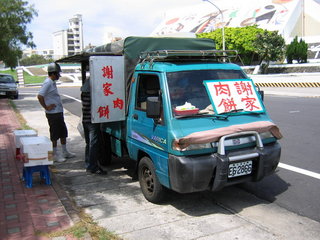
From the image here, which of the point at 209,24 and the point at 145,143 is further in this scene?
the point at 209,24

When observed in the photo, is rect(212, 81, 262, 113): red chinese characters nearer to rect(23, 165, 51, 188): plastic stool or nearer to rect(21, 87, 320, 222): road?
rect(21, 87, 320, 222): road

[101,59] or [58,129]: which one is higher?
[101,59]

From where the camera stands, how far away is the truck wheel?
444 cm

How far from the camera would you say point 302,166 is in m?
6.14

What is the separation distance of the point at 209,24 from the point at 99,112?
215ft

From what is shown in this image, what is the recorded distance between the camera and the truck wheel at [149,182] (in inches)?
175

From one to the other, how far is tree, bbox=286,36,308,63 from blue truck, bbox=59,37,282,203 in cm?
3400

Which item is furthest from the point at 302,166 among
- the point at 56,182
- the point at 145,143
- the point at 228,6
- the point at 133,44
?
the point at 228,6

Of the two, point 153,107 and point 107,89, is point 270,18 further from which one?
point 153,107

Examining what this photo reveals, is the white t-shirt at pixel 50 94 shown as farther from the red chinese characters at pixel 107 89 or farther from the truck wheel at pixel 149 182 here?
A: the truck wheel at pixel 149 182

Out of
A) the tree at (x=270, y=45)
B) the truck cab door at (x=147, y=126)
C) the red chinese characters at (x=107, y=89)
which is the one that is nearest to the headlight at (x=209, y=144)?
the truck cab door at (x=147, y=126)

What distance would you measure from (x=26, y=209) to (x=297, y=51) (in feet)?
120

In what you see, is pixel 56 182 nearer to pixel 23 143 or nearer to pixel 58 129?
pixel 23 143

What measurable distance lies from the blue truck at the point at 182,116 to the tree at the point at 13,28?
16.8 meters
